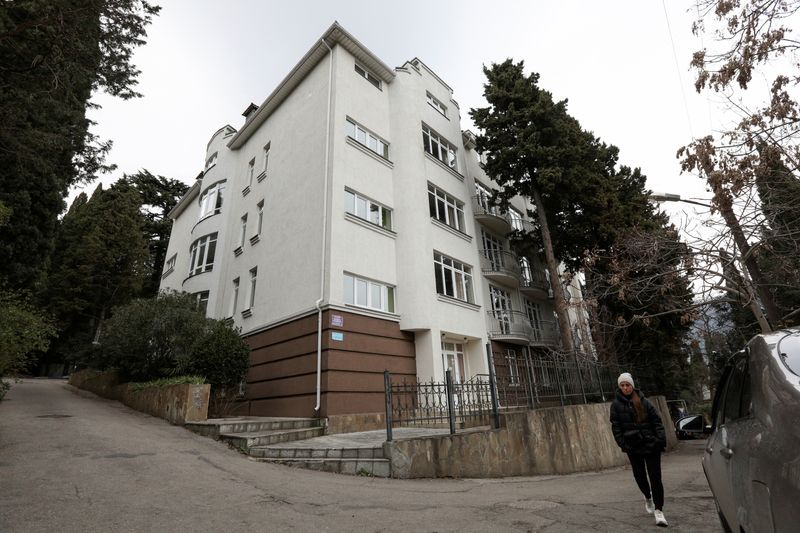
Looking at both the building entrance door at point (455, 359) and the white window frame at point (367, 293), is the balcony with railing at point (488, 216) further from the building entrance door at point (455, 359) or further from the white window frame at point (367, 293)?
the white window frame at point (367, 293)

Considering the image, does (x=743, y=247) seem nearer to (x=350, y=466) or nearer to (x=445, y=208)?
(x=350, y=466)

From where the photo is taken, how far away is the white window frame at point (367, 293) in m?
14.0

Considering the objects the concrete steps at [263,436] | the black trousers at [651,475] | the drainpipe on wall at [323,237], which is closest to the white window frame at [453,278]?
the drainpipe on wall at [323,237]

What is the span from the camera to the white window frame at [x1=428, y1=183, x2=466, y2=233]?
717 inches

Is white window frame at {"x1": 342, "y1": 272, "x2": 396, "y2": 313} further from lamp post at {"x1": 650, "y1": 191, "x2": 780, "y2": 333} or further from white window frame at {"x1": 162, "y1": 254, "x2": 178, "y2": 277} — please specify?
white window frame at {"x1": 162, "y1": 254, "x2": 178, "y2": 277}

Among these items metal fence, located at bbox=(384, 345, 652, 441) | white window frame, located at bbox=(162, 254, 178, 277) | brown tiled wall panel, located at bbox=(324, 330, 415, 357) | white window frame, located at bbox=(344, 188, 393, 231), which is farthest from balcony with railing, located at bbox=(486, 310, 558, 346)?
white window frame, located at bbox=(162, 254, 178, 277)

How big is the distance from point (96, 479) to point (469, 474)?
6.35 meters

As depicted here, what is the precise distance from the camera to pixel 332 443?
9.77 m

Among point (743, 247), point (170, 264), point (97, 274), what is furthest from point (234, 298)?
point (97, 274)

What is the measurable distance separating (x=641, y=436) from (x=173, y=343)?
1558cm

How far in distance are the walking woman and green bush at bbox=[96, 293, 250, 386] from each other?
1168 centimetres

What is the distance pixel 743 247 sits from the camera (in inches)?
354

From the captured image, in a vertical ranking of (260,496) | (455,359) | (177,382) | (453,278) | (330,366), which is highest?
(453,278)

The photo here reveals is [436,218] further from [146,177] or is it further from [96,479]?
[146,177]
